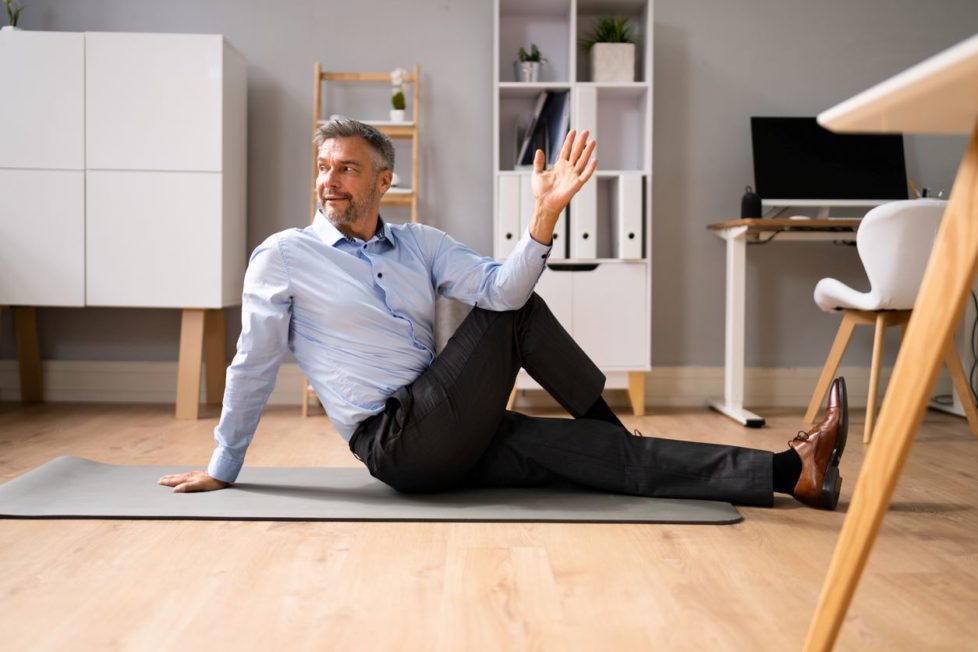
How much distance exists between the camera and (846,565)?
0.86 metres

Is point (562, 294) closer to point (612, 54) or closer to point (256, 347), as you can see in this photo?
point (612, 54)

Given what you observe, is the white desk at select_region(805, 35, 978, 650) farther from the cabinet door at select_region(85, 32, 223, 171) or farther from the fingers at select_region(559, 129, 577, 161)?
the cabinet door at select_region(85, 32, 223, 171)

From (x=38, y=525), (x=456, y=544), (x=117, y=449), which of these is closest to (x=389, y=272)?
(x=456, y=544)

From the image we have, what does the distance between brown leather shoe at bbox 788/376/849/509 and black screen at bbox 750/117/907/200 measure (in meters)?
1.94

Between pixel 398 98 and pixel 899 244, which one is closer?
pixel 899 244

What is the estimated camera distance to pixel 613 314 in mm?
3586

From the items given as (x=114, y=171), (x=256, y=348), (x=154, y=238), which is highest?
(x=114, y=171)

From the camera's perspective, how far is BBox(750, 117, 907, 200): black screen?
370 centimetres

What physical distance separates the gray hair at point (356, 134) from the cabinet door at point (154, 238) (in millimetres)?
1488

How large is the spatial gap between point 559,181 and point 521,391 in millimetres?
2017

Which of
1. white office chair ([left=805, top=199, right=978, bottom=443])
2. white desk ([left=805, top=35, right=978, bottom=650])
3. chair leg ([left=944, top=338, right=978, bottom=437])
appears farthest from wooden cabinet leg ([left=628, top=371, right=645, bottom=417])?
white desk ([left=805, top=35, right=978, bottom=650])

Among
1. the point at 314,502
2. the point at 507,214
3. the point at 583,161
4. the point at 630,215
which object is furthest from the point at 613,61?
the point at 314,502

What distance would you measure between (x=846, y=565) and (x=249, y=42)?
11.8ft

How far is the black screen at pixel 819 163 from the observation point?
370 centimetres
